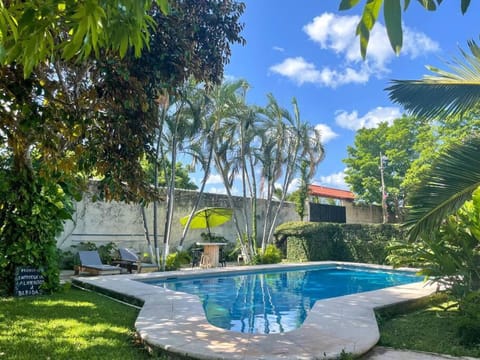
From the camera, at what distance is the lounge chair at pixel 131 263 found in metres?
13.6

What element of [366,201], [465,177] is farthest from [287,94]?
[366,201]

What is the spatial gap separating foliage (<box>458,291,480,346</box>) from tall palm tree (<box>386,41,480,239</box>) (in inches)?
67.9

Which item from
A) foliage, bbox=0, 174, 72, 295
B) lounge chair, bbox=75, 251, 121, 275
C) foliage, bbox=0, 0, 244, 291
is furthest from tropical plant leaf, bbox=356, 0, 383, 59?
lounge chair, bbox=75, 251, 121, 275

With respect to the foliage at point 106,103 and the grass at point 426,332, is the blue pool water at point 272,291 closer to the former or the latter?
the grass at point 426,332

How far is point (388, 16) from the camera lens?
1.27m

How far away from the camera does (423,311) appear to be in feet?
26.1

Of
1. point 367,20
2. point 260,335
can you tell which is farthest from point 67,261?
point 367,20

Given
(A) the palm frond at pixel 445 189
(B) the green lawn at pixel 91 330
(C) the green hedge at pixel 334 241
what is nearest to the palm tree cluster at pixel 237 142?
(C) the green hedge at pixel 334 241

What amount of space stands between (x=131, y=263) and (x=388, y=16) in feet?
46.2

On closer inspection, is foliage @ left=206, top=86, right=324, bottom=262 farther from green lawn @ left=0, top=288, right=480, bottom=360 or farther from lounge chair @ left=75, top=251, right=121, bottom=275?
green lawn @ left=0, top=288, right=480, bottom=360

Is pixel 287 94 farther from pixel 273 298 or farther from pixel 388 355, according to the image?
pixel 388 355

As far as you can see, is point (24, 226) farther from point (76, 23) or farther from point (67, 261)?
point (76, 23)

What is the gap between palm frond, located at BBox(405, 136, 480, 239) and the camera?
4.70m

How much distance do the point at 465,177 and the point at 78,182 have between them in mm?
7645
